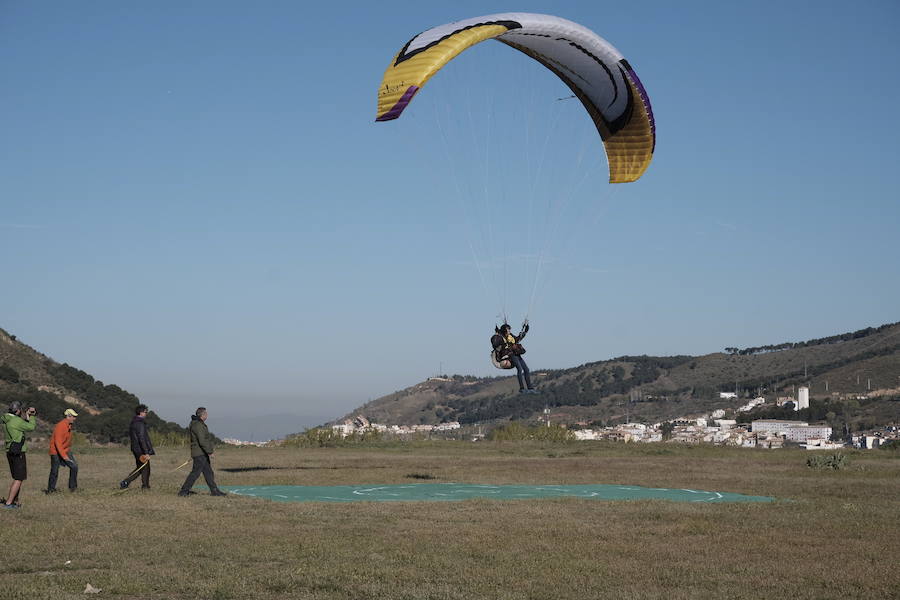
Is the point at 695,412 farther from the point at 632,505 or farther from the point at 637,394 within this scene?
the point at 632,505

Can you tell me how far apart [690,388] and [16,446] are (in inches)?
5537

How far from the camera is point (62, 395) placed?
56.5m

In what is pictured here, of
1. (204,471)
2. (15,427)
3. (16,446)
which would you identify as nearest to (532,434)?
(204,471)

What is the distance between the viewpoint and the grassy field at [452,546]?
10.0 metres

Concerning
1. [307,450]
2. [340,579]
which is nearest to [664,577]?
[340,579]

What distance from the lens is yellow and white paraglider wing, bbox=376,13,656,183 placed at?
1883cm

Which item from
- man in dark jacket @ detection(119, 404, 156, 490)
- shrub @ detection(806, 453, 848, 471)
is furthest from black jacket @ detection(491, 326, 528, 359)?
shrub @ detection(806, 453, 848, 471)

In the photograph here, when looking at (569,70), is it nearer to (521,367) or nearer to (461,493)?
(521,367)

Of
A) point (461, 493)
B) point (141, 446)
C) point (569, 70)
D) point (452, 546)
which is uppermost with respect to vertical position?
point (569, 70)

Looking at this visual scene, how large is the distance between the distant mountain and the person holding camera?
31312mm

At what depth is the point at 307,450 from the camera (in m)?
36.5

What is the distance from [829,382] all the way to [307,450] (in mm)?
93377

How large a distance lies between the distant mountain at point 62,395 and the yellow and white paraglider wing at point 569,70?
103ft

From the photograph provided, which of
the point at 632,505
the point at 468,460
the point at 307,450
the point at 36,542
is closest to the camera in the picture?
the point at 36,542
